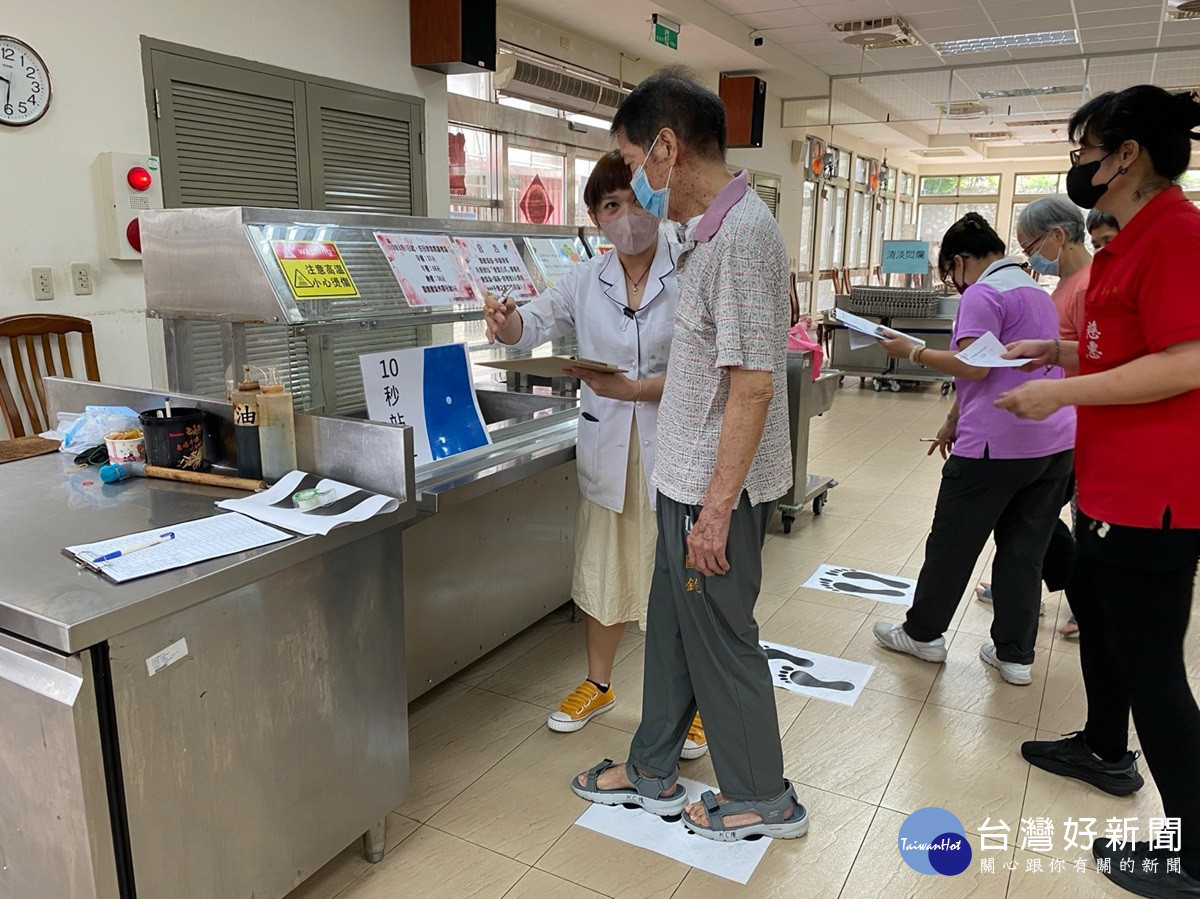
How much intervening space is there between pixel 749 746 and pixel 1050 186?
18.0 metres

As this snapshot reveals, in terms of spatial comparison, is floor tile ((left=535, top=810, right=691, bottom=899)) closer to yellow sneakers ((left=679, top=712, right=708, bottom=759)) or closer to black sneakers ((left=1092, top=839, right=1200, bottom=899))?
yellow sneakers ((left=679, top=712, right=708, bottom=759))

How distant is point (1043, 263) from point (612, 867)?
8.06ft

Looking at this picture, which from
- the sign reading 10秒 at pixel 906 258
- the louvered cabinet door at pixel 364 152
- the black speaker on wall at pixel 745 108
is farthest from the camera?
the sign reading 10秒 at pixel 906 258

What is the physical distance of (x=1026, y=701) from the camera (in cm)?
254

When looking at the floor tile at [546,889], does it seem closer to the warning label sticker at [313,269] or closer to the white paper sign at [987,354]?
the warning label sticker at [313,269]

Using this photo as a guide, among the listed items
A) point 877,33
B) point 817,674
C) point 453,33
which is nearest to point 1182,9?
point 877,33

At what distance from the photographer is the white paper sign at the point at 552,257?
9.10 ft

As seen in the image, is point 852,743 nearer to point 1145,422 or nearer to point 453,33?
point 1145,422

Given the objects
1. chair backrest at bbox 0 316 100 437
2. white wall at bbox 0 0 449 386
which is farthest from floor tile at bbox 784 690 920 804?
white wall at bbox 0 0 449 386

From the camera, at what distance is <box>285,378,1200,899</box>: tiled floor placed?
179 cm

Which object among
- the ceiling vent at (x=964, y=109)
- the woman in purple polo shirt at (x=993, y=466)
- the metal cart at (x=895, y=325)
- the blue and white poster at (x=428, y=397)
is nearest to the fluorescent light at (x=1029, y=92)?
the ceiling vent at (x=964, y=109)

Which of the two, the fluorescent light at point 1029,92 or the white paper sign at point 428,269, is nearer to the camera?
the white paper sign at point 428,269

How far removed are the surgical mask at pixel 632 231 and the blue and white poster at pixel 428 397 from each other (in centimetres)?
61

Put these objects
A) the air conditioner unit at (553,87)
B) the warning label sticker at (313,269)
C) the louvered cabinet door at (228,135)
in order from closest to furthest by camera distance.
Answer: the warning label sticker at (313,269), the louvered cabinet door at (228,135), the air conditioner unit at (553,87)
